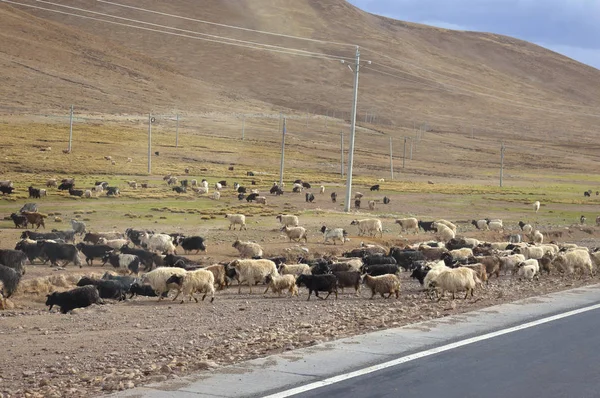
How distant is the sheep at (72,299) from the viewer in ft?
61.4

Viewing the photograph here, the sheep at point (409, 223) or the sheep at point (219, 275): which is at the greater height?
the sheep at point (409, 223)

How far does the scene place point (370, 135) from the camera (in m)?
148

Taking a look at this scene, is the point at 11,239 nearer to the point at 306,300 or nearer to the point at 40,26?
the point at 306,300

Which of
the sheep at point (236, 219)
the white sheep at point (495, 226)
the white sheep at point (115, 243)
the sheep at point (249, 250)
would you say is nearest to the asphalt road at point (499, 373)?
the sheep at point (249, 250)

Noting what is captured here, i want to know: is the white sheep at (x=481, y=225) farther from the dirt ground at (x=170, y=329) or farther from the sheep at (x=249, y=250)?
the dirt ground at (x=170, y=329)

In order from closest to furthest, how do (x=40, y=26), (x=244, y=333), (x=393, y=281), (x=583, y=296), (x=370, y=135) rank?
(x=244, y=333) < (x=583, y=296) < (x=393, y=281) < (x=370, y=135) < (x=40, y=26)

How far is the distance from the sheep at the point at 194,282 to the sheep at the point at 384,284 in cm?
375

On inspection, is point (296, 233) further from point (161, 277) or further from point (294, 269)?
point (161, 277)

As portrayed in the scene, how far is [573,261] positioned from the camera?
84.0 feet

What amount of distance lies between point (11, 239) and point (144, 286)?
1426 centimetres

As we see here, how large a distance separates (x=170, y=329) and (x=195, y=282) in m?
4.07

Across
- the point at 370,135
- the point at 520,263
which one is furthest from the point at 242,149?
the point at 520,263

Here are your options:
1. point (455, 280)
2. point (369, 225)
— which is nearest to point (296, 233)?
point (369, 225)

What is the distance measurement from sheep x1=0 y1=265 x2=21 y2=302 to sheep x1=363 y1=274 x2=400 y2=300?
868 centimetres
